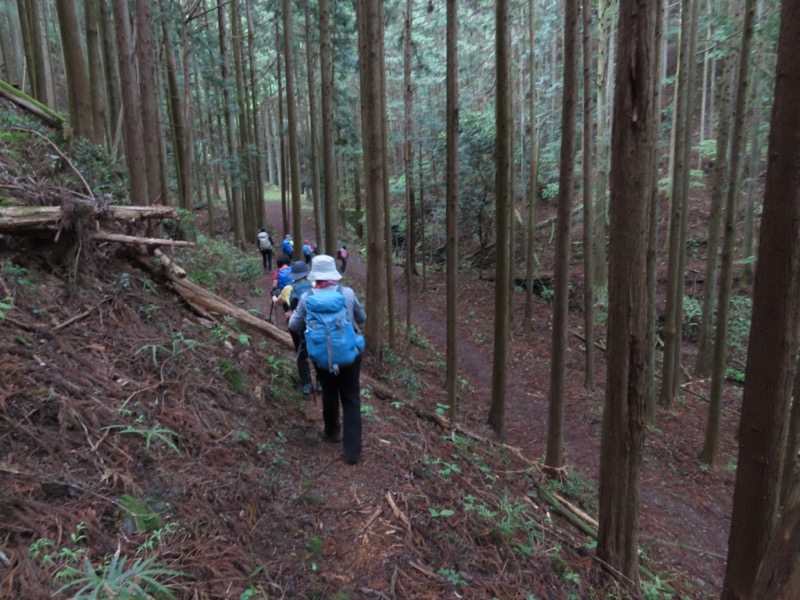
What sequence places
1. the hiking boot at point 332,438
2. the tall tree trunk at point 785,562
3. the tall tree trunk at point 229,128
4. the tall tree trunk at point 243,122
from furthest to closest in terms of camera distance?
the tall tree trunk at point 229,128 → the tall tree trunk at point 243,122 → the hiking boot at point 332,438 → the tall tree trunk at point 785,562

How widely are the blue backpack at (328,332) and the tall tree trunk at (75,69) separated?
7751 mm

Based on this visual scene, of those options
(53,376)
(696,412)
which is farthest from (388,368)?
(696,412)

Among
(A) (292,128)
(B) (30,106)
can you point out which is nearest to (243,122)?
(A) (292,128)

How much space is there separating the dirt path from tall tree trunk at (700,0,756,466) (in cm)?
79

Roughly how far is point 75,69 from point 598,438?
13442mm

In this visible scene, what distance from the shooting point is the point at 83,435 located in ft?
10.4

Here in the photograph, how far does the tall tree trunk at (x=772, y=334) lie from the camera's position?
313cm

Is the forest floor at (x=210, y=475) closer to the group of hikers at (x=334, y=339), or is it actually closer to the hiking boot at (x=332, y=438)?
the hiking boot at (x=332, y=438)

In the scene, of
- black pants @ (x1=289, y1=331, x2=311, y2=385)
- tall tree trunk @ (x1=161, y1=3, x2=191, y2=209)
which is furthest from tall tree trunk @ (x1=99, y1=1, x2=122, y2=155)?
black pants @ (x1=289, y1=331, x2=311, y2=385)

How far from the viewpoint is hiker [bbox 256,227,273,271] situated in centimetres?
1870

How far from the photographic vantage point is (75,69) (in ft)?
28.1

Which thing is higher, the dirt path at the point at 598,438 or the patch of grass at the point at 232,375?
the patch of grass at the point at 232,375

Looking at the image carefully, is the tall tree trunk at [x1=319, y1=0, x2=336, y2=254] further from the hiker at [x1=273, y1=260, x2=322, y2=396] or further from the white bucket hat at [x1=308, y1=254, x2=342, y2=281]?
the white bucket hat at [x1=308, y1=254, x2=342, y2=281]

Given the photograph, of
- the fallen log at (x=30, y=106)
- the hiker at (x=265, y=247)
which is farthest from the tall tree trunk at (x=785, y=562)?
the hiker at (x=265, y=247)
